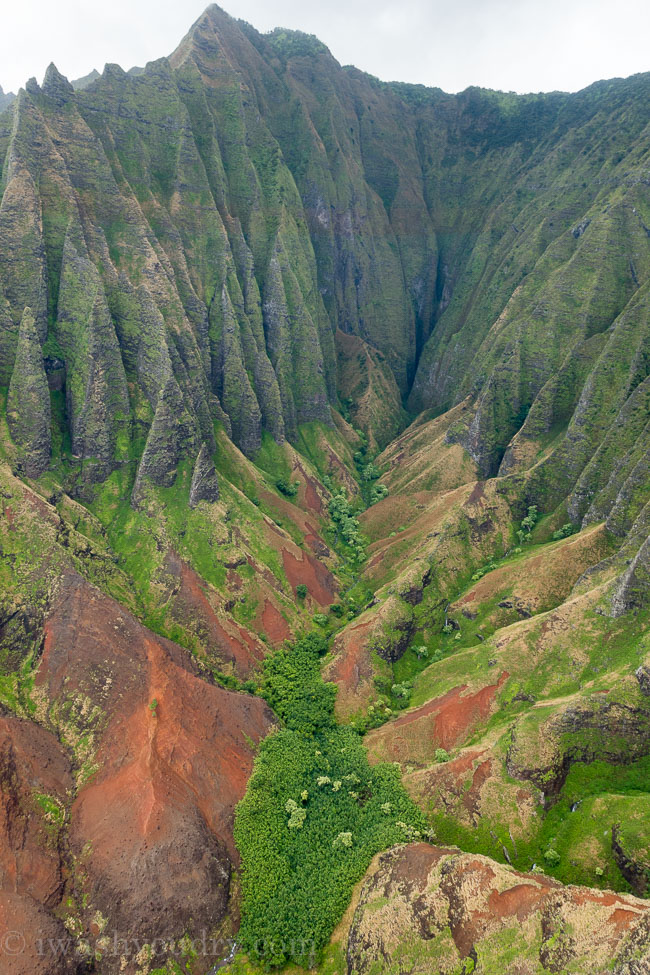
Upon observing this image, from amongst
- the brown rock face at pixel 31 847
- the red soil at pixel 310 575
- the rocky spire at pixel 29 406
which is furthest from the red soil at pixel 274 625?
the rocky spire at pixel 29 406

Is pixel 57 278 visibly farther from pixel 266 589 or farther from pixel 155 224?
pixel 266 589

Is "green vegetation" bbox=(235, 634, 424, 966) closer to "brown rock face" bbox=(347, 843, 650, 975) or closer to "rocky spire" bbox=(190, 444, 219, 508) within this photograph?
"brown rock face" bbox=(347, 843, 650, 975)

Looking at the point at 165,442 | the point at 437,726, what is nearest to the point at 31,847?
the point at 437,726

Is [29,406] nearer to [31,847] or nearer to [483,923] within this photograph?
[31,847]

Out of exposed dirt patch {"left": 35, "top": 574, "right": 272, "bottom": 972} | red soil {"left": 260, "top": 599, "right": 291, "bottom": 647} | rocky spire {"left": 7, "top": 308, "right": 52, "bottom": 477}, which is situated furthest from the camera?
red soil {"left": 260, "top": 599, "right": 291, "bottom": 647}

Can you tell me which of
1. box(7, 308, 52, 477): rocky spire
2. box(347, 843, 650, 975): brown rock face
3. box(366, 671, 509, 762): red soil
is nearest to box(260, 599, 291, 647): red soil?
box(366, 671, 509, 762): red soil

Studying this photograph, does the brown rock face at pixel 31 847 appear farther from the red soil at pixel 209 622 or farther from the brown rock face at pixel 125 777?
the red soil at pixel 209 622
